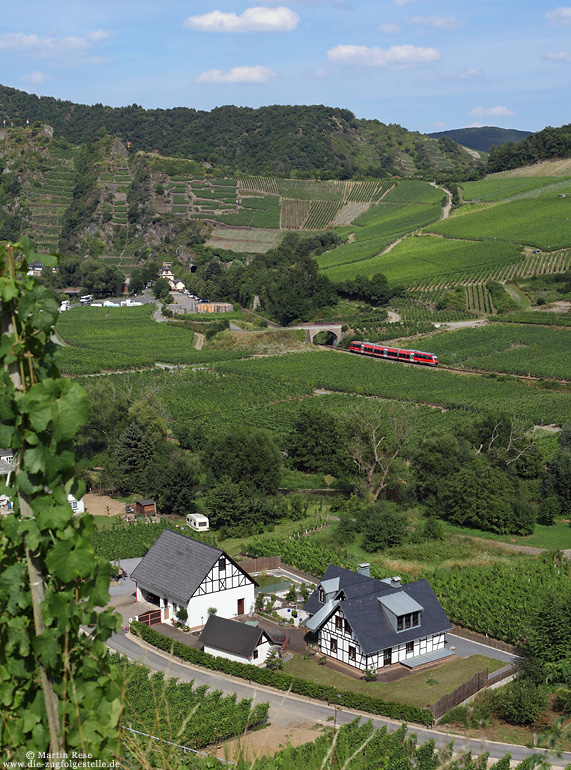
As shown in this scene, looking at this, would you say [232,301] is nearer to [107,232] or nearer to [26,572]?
[107,232]

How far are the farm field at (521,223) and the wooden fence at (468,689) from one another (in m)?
97.6

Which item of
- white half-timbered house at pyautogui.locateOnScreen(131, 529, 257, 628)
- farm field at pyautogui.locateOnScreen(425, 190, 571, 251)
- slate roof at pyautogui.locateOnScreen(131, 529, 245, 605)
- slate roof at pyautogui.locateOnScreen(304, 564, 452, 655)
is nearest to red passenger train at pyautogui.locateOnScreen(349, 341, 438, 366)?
farm field at pyautogui.locateOnScreen(425, 190, 571, 251)

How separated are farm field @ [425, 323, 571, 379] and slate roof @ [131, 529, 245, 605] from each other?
48.4m

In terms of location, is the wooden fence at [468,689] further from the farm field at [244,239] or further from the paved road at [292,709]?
the farm field at [244,239]

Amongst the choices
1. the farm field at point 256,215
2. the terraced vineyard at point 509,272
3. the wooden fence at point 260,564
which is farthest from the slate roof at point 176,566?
the farm field at point 256,215

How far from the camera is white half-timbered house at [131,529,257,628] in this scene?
3116 centimetres

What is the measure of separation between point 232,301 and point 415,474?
80.2 metres

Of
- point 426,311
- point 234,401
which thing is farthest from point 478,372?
point 426,311

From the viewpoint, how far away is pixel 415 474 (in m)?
46.1

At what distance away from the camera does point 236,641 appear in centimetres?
2817

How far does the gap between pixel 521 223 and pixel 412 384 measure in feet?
231

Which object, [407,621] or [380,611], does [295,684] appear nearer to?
[380,611]

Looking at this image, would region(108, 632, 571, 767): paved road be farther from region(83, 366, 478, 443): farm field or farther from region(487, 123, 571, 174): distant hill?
region(487, 123, 571, 174): distant hill

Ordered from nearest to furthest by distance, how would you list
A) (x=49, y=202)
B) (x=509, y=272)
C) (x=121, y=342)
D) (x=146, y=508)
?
(x=146, y=508) → (x=121, y=342) → (x=509, y=272) → (x=49, y=202)
